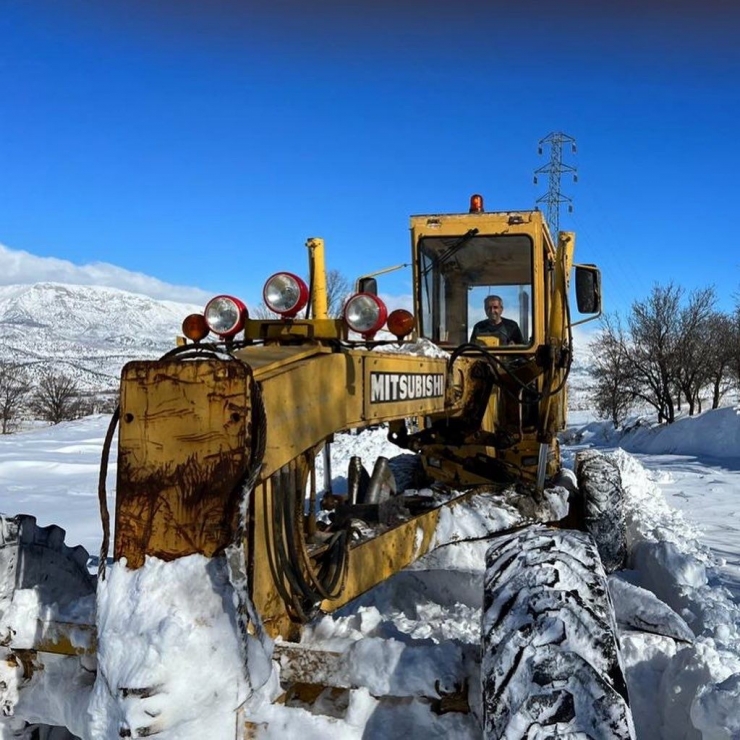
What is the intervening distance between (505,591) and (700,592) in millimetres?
3403

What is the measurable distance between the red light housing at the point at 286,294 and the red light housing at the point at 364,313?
20 cm

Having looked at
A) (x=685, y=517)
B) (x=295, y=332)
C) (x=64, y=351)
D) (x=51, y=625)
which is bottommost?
(x=685, y=517)

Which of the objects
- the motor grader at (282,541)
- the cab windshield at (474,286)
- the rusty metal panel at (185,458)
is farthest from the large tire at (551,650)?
the cab windshield at (474,286)

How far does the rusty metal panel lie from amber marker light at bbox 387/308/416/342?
68.2 inches

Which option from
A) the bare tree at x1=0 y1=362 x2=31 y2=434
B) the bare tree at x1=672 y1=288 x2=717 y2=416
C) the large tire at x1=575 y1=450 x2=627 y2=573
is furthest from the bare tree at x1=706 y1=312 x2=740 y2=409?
the bare tree at x1=0 y1=362 x2=31 y2=434

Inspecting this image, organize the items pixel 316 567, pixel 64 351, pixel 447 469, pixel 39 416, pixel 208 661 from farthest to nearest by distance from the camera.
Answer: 1. pixel 64 351
2. pixel 39 416
3. pixel 447 469
4. pixel 316 567
5. pixel 208 661

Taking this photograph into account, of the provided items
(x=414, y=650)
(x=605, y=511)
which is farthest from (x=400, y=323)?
(x=605, y=511)

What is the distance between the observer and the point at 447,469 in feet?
19.4

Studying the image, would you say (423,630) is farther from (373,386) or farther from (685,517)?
(685,517)

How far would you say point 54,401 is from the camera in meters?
37.8

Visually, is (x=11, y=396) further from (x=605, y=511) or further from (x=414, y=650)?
(x=414, y=650)

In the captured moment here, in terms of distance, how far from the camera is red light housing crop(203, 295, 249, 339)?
10.2 ft

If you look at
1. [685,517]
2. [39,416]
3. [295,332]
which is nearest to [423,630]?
[295,332]

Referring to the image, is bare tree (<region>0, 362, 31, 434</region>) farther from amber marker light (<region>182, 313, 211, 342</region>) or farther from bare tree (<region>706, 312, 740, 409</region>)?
amber marker light (<region>182, 313, 211, 342</region>)
